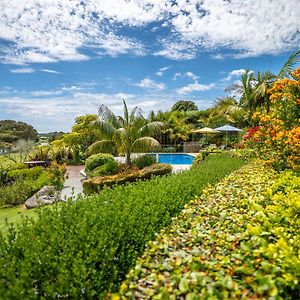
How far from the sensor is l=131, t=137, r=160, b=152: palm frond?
49.0ft

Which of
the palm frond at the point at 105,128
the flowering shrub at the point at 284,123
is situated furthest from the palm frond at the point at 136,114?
the flowering shrub at the point at 284,123

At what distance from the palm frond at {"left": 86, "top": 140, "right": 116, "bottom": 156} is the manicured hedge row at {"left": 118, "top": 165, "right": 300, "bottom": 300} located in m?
12.3

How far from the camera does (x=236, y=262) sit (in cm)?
223

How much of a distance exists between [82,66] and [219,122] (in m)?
18.4

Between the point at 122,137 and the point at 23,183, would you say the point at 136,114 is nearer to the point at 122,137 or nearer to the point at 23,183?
the point at 122,137

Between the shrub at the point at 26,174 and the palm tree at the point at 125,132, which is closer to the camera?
the shrub at the point at 26,174

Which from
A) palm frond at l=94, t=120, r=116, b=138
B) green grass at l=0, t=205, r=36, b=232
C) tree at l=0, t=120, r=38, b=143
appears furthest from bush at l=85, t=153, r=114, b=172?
tree at l=0, t=120, r=38, b=143

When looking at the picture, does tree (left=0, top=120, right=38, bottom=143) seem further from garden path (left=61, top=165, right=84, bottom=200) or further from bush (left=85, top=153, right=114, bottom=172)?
bush (left=85, top=153, right=114, bottom=172)

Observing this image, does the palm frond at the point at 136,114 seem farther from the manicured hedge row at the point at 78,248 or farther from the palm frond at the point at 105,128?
the manicured hedge row at the point at 78,248

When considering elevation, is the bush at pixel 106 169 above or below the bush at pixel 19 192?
above

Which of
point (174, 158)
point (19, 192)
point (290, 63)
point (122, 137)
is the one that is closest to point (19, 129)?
point (174, 158)

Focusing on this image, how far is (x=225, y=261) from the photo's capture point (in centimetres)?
221

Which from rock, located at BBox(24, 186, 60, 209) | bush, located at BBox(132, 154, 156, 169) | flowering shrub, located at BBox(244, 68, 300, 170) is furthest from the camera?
bush, located at BBox(132, 154, 156, 169)

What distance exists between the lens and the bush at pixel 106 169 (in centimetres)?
1394
